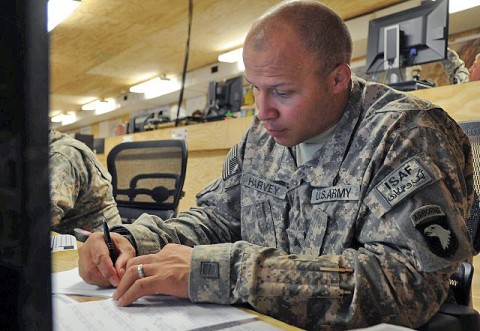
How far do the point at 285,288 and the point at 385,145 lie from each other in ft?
1.04

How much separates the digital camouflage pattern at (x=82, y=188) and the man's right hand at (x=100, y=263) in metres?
0.86

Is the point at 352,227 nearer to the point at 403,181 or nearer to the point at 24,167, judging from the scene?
the point at 403,181

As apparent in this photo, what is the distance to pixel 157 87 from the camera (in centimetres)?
710

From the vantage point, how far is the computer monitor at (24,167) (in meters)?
0.17

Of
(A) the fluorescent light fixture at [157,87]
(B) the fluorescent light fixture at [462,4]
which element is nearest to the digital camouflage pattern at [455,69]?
(B) the fluorescent light fixture at [462,4]

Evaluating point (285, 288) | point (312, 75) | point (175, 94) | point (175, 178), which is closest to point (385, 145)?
point (312, 75)

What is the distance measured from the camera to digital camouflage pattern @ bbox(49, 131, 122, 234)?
62.2 inches

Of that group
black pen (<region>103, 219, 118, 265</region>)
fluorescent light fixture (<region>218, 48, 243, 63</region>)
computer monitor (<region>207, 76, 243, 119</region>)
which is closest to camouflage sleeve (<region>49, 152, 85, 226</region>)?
black pen (<region>103, 219, 118, 265</region>)

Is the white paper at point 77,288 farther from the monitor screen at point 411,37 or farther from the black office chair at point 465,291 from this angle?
the monitor screen at point 411,37

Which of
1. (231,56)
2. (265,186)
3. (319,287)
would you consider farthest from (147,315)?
(231,56)

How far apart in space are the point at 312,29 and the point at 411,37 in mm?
1768

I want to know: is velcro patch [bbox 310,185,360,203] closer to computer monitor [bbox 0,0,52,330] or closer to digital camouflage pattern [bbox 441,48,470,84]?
computer monitor [bbox 0,0,52,330]

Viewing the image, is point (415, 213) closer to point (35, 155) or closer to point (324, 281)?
point (324, 281)

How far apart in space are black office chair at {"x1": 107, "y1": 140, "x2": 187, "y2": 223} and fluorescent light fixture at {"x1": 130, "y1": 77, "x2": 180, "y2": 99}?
4.82 meters
